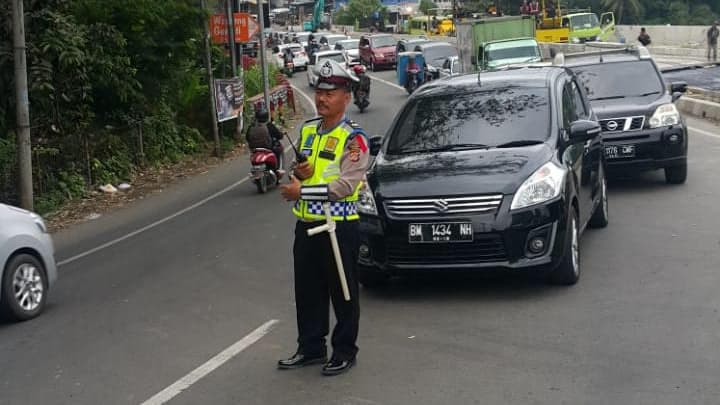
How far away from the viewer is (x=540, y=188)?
8.23 metres

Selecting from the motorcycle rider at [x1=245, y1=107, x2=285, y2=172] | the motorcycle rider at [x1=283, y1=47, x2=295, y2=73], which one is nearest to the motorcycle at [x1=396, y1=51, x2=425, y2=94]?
the motorcycle rider at [x1=283, y1=47, x2=295, y2=73]

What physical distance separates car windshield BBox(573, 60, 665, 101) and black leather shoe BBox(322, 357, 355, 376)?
8804 millimetres

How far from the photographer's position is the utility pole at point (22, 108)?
14875mm

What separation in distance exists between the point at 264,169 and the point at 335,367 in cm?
1077

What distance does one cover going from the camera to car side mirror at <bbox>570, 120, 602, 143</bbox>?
9242mm

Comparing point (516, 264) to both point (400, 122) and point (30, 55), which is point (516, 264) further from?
point (30, 55)

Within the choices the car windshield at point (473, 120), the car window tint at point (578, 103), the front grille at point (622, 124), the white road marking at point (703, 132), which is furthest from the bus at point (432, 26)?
the car windshield at point (473, 120)

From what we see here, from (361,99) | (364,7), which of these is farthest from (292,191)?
(364,7)

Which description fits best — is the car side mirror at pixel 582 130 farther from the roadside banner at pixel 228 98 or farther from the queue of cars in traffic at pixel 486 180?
the roadside banner at pixel 228 98

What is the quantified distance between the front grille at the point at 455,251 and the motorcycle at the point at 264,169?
904cm

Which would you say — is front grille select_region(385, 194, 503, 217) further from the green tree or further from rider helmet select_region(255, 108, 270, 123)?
the green tree

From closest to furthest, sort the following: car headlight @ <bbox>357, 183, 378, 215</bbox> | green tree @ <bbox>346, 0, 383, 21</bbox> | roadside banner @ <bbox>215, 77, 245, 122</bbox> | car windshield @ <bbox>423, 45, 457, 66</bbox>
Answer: car headlight @ <bbox>357, 183, 378, 215</bbox> < roadside banner @ <bbox>215, 77, 245, 122</bbox> < car windshield @ <bbox>423, 45, 457, 66</bbox> < green tree @ <bbox>346, 0, 383, 21</bbox>

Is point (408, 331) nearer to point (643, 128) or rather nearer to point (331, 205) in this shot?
point (331, 205)

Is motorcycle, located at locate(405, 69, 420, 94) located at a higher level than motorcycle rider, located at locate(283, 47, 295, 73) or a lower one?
lower
